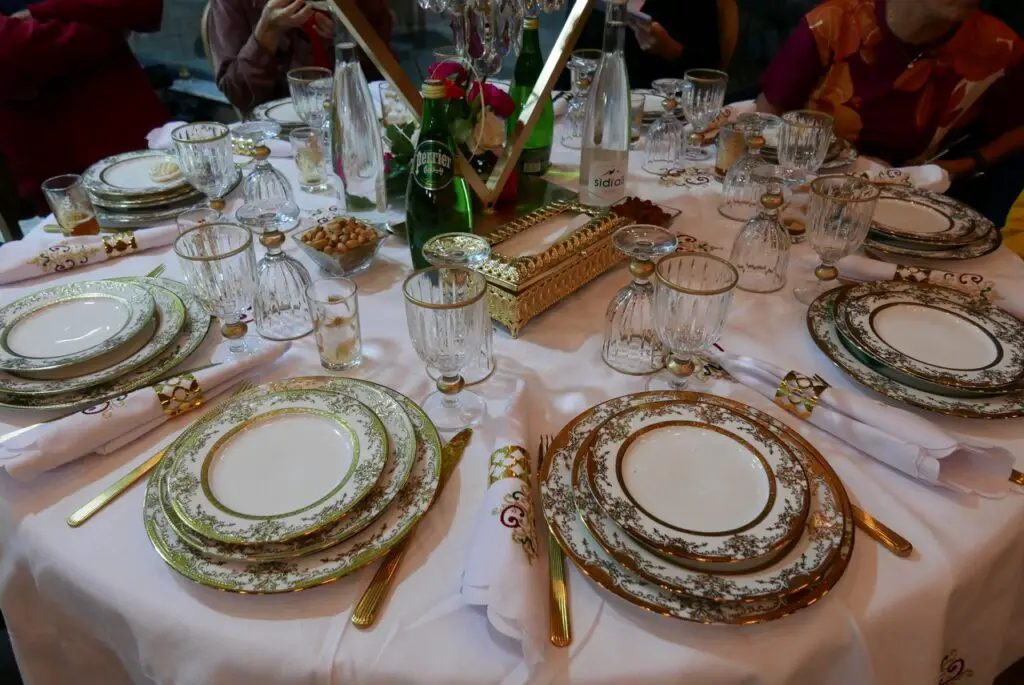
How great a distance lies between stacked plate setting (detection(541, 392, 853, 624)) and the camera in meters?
0.59

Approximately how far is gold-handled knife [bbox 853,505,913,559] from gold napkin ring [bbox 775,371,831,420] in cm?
16

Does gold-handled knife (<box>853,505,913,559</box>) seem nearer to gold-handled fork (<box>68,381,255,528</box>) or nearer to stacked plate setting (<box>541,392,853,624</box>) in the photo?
stacked plate setting (<box>541,392,853,624</box>)

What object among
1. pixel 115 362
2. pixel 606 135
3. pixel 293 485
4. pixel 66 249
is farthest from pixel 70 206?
pixel 606 135

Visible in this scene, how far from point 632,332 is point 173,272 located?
753 mm

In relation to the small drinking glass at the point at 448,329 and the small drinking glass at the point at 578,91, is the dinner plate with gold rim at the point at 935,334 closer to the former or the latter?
the small drinking glass at the point at 448,329

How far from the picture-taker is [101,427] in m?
0.75

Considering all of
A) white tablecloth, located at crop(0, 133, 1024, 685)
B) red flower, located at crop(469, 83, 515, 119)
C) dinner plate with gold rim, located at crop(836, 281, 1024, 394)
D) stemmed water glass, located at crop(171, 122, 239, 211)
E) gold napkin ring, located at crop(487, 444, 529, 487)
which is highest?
red flower, located at crop(469, 83, 515, 119)

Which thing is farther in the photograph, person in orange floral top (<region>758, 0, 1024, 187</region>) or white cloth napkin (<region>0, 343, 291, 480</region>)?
person in orange floral top (<region>758, 0, 1024, 187</region>)

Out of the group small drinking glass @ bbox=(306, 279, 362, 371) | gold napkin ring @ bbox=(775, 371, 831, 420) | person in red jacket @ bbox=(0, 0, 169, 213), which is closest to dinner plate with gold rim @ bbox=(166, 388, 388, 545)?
small drinking glass @ bbox=(306, 279, 362, 371)

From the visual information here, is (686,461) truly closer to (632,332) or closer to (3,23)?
(632,332)

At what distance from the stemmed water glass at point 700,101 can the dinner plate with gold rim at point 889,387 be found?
0.70 metres

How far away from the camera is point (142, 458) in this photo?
77cm

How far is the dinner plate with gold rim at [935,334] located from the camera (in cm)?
83

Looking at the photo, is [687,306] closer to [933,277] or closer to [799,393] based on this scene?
[799,393]
